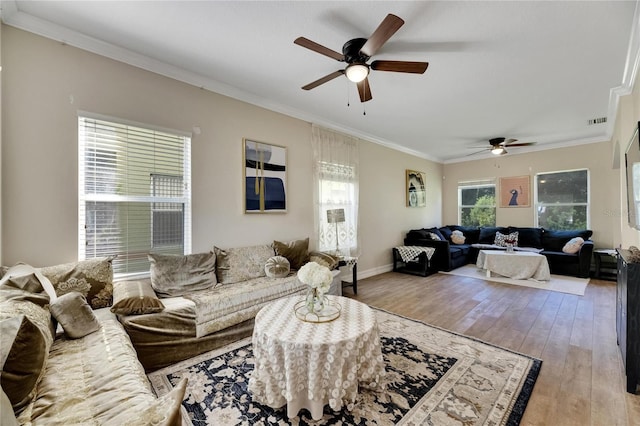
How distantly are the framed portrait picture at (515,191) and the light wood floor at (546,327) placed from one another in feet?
7.26

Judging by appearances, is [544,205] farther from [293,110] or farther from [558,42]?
[293,110]

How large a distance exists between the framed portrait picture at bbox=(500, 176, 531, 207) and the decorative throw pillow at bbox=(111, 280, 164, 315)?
7.40 m

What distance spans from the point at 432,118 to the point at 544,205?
402 cm

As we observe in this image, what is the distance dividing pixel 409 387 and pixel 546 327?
2.10 metres

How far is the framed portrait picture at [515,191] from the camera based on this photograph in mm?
6241

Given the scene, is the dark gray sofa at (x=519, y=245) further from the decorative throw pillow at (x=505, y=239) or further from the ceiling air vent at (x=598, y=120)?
the ceiling air vent at (x=598, y=120)

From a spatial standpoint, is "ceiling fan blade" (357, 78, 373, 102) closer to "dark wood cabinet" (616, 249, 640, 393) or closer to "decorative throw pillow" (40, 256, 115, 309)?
"dark wood cabinet" (616, 249, 640, 393)

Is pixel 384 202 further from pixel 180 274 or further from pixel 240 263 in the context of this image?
pixel 180 274

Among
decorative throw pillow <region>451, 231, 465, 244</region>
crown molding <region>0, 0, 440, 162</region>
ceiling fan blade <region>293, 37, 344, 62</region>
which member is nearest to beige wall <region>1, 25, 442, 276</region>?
crown molding <region>0, 0, 440, 162</region>

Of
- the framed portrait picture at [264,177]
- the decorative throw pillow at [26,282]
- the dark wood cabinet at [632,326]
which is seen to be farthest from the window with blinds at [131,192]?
the dark wood cabinet at [632,326]

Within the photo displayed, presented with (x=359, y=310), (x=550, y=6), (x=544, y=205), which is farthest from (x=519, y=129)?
(x=359, y=310)

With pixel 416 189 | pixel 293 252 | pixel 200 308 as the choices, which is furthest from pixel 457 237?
pixel 200 308

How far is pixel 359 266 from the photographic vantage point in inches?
197

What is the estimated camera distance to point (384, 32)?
6.07ft
